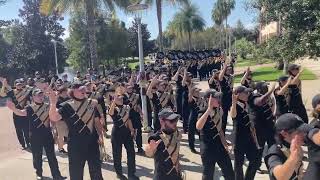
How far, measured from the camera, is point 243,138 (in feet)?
22.9

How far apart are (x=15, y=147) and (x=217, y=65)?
19.9m

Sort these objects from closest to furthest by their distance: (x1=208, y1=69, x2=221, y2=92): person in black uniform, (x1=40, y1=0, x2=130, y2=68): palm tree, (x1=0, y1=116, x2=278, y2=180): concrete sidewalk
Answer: (x1=0, y1=116, x2=278, y2=180): concrete sidewalk
(x1=208, y1=69, x2=221, y2=92): person in black uniform
(x1=40, y1=0, x2=130, y2=68): palm tree

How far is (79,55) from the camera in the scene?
41875mm

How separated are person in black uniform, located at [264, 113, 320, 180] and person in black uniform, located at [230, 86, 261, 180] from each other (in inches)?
105

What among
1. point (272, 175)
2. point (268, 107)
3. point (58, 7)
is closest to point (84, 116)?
point (268, 107)

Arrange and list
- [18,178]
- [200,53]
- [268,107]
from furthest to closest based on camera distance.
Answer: [200,53] < [18,178] < [268,107]

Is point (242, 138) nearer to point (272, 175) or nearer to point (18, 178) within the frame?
point (272, 175)

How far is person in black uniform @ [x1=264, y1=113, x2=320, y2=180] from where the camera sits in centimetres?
368

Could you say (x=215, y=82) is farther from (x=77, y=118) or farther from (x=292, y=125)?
(x=292, y=125)

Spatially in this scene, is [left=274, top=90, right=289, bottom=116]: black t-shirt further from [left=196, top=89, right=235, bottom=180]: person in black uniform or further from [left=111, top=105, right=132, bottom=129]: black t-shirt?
[left=111, top=105, right=132, bottom=129]: black t-shirt

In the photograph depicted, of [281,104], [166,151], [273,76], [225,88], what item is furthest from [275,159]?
[273,76]

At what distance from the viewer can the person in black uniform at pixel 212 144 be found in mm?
6449

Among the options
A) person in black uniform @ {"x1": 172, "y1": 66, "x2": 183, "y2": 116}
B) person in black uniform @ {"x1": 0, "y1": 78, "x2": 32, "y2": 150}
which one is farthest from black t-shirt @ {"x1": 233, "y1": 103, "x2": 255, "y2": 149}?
person in black uniform @ {"x1": 0, "y1": 78, "x2": 32, "y2": 150}

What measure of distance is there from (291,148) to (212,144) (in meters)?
2.89
